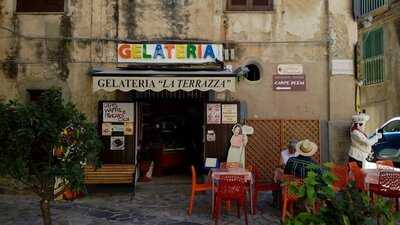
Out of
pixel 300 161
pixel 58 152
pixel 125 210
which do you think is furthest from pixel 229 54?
pixel 58 152

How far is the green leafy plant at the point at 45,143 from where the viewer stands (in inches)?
220

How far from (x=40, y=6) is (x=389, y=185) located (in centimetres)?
898

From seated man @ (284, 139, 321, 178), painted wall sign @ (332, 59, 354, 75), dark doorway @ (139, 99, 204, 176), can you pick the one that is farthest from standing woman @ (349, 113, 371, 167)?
dark doorway @ (139, 99, 204, 176)

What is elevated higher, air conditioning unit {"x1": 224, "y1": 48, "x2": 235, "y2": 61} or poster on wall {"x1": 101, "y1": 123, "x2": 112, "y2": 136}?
air conditioning unit {"x1": 224, "y1": 48, "x2": 235, "y2": 61}

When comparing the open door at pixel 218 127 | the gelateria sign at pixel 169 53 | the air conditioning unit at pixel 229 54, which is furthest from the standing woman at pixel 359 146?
the gelateria sign at pixel 169 53

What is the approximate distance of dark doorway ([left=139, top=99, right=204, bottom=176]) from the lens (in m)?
12.9

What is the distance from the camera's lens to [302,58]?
11.5m

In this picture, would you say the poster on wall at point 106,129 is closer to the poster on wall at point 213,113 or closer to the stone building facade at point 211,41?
the stone building facade at point 211,41

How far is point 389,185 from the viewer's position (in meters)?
7.18

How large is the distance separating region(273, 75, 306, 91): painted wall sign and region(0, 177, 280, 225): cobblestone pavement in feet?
9.21

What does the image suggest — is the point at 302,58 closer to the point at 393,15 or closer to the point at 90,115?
A: the point at 90,115

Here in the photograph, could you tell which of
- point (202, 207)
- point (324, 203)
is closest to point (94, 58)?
point (202, 207)

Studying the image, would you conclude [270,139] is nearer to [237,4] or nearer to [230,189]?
[237,4]

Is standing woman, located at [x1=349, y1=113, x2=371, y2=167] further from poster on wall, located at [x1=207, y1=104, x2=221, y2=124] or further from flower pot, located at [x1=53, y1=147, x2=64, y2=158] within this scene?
flower pot, located at [x1=53, y1=147, x2=64, y2=158]
